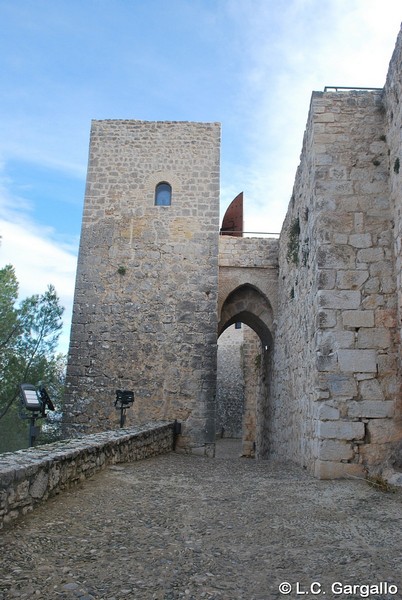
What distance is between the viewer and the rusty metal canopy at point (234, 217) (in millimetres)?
14211

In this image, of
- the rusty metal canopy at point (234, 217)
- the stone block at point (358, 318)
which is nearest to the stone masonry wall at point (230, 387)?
the rusty metal canopy at point (234, 217)

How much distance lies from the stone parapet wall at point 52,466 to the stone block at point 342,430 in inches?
96.6

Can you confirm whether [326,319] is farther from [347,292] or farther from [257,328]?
[257,328]

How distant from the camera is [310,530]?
11.1ft

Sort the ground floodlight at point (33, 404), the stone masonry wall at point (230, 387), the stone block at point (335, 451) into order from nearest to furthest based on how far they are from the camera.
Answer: the ground floodlight at point (33, 404) → the stone block at point (335, 451) → the stone masonry wall at point (230, 387)

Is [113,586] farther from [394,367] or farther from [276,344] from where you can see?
[276,344]

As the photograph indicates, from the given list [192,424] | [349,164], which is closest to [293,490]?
[349,164]

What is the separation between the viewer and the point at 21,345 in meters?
14.0

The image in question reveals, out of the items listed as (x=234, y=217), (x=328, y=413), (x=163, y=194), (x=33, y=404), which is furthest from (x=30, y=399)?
(x=234, y=217)

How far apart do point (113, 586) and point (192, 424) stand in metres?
7.62

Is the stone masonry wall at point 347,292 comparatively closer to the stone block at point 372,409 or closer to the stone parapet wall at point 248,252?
the stone block at point 372,409

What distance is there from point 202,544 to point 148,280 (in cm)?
787

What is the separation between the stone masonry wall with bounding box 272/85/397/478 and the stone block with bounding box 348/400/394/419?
1 cm

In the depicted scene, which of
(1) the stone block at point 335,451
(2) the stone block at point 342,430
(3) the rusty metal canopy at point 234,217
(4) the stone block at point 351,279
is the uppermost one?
(3) the rusty metal canopy at point 234,217
